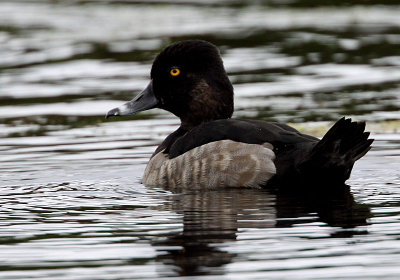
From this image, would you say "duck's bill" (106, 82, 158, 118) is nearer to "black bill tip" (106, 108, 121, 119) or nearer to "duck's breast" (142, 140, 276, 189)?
"black bill tip" (106, 108, 121, 119)

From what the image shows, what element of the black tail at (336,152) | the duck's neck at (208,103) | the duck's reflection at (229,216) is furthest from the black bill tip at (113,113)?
the black tail at (336,152)

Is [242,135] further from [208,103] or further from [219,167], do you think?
[208,103]

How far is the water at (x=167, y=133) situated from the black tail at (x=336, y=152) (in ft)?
0.62

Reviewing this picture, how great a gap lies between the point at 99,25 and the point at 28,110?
827 cm

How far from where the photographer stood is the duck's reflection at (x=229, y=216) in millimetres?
6066

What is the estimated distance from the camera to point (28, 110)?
44.7ft

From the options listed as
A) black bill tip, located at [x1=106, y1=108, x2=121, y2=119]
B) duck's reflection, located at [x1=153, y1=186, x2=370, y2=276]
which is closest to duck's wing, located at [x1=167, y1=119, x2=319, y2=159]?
duck's reflection, located at [x1=153, y1=186, x2=370, y2=276]

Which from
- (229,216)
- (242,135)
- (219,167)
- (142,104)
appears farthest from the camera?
(142,104)

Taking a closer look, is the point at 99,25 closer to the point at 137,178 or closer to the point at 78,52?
the point at 78,52

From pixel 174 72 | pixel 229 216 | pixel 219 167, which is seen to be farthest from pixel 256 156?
pixel 174 72

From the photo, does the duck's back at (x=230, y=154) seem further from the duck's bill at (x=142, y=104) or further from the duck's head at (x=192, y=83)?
the duck's bill at (x=142, y=104)

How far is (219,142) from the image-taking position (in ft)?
27.7

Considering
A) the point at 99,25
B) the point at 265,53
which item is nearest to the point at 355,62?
the point at 265,53

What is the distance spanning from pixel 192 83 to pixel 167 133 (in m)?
2.61
